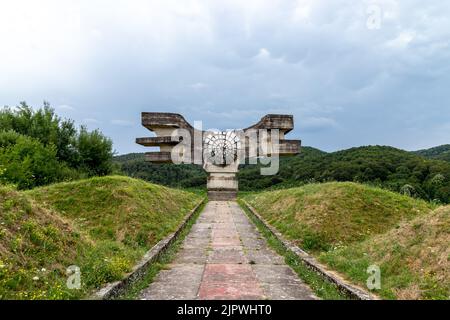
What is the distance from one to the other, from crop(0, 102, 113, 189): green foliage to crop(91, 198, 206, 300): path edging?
14.0 m

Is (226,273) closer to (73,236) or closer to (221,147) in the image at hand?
(73,236)

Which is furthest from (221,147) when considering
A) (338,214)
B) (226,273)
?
(226,273)

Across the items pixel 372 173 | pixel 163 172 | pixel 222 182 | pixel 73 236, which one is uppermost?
pixel 163 172

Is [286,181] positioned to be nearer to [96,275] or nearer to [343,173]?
[343,173]

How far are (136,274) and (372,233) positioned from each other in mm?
6204

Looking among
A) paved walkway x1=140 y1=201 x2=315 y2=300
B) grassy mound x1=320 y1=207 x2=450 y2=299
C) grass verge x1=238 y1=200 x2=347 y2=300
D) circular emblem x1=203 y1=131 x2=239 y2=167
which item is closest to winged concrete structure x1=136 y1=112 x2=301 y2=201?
circular emblem x1=203 y1=131 x2=239 y2=167

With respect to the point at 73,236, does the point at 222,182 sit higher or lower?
higher

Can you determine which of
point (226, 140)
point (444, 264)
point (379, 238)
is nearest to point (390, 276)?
point (444, 264)

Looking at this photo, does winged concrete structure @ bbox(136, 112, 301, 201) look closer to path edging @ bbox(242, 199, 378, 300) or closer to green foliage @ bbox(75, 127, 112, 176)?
green foliage @ bbox(75, 127, 112, 176)

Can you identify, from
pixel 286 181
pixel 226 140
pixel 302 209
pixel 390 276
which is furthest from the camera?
pixel 286 181

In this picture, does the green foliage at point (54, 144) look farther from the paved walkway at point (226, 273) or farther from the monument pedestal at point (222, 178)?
the paved walkway at point (226, 273)

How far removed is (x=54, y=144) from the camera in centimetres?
2608
